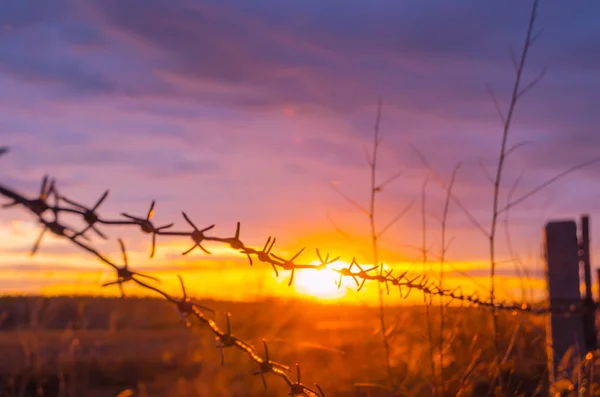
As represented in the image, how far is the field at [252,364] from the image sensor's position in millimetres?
5040

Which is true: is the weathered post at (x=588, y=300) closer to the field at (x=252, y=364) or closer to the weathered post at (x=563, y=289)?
the weathered post at (x=563, y=289)

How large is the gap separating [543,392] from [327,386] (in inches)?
143

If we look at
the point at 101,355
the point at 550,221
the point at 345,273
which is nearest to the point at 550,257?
the point at 550,221

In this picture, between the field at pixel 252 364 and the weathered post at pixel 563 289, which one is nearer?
the field at pixel 252 364

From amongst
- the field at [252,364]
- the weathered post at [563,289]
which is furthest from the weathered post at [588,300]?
the field at [252,364]

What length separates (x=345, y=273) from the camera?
254 centimetres

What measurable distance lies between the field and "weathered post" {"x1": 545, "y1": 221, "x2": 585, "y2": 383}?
15 centimetres

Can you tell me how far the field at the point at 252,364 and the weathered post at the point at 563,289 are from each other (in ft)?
0.50

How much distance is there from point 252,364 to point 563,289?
7.18ft

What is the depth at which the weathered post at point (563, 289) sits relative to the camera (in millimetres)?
5207

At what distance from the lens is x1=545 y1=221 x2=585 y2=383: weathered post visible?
17.1ft

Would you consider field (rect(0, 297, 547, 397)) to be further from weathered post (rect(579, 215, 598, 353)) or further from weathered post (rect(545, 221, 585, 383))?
weathered post (rect(579, 215, 598, 353))

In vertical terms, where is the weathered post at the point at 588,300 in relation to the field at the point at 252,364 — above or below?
above

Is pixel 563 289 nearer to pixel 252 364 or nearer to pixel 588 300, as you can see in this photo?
pixel 588 300
